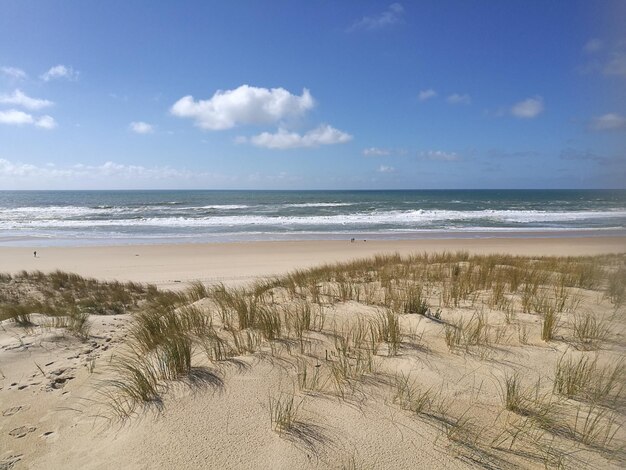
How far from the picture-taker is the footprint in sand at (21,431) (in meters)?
2.90

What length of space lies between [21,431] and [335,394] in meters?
2.70

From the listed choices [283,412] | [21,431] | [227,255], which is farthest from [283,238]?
[283,412]

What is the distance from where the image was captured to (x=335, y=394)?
2926 millimetres

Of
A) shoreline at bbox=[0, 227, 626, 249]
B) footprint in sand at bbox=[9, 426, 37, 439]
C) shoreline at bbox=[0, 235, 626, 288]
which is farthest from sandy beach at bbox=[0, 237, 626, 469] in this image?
shoreline at bbox=[0, 227, 626, 249]

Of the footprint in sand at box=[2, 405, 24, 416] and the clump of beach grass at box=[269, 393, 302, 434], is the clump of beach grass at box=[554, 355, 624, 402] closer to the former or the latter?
the clump of beach grass at box=[269, 393, 302, 434]

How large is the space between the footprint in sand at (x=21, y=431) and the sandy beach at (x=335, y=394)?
15mm

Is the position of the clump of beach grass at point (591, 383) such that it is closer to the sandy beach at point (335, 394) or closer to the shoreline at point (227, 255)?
the sandy beach at point (335, 394)

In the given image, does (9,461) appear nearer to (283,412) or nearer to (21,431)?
(21,431)

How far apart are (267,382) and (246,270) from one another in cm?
1127

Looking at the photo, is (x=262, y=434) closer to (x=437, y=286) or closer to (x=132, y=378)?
(x=132, y=378)

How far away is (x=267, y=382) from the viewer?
10.4 ft

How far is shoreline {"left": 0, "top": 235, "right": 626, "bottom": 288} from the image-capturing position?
1366 centimetres

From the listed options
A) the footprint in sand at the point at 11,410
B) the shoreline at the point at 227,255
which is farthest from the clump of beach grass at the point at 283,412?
the shoreline at the point at 227,255

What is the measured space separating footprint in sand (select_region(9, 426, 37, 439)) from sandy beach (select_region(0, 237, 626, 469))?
0.01m
